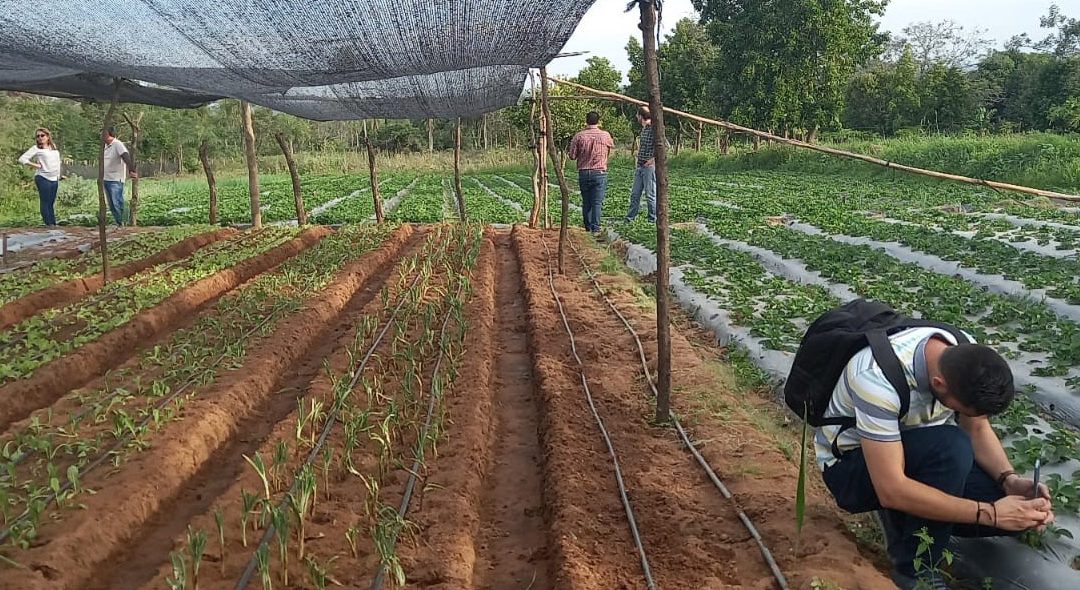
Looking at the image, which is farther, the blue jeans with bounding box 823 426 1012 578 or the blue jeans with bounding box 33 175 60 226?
the blue jeans with bounding box 33 175 60 226

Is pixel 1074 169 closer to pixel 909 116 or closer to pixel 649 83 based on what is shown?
pixel 649 83

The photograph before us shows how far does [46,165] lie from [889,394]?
1251 cm

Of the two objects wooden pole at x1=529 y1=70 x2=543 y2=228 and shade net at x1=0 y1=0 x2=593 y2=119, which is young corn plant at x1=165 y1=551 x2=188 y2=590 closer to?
shade net at x1=0 y1=0 x2=593 y2=119

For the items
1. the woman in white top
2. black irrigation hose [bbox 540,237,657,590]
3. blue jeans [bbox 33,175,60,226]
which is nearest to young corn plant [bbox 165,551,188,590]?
black irrigation hose [bbox 540,237,657,590]

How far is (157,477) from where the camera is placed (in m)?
3.53

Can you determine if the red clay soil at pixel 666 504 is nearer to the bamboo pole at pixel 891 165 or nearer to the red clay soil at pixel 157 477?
the red clay soil at pixel 157 477

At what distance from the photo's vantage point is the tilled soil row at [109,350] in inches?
181

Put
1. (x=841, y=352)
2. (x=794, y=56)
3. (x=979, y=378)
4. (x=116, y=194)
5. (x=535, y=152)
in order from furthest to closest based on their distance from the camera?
(x=794, y=56)
(x=116, y=194)
(x=535, y=152)
(x=841, y=352)
(x=979, y=378)

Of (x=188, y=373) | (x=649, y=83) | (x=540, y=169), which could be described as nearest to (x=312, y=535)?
(x=188, y=373)

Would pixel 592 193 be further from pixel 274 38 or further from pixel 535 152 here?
pixel 274 38

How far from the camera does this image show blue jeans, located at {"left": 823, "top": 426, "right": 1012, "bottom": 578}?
2.58 m

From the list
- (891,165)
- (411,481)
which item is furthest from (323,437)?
(891,165)

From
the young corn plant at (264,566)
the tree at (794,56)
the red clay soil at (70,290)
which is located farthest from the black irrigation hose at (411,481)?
the tree at (794,56)

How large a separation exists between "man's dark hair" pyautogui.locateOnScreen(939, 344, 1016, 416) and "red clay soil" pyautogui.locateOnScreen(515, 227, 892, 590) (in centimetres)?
69
